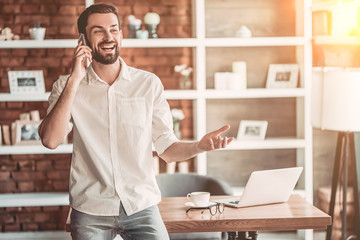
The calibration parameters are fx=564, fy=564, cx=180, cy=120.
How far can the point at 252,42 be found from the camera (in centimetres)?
448

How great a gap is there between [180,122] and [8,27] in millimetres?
1638

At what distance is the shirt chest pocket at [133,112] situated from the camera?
2.51 metres

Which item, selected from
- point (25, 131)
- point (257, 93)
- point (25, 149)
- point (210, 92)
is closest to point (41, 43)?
point (25, 131)

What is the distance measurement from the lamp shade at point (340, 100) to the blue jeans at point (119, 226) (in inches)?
70.3

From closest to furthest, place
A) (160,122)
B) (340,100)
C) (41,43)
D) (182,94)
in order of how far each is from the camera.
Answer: (160,122)
(340,100)
(41,43)
(182,94)

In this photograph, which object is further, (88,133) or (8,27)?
(8,27)

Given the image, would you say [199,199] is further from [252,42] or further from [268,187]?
[252,42]

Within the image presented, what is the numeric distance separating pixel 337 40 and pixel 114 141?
240cm

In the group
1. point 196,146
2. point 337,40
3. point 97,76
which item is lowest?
point 196,146

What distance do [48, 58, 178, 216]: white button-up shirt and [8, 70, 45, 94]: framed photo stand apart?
2.06m

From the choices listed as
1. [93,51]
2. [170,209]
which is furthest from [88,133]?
[170,209]

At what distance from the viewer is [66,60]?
4.76m

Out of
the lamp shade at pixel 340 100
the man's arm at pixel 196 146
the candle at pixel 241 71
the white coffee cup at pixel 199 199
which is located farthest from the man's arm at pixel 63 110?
the candle at pixel 241 71

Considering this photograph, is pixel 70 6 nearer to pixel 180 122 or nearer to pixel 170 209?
pixel 180 122
